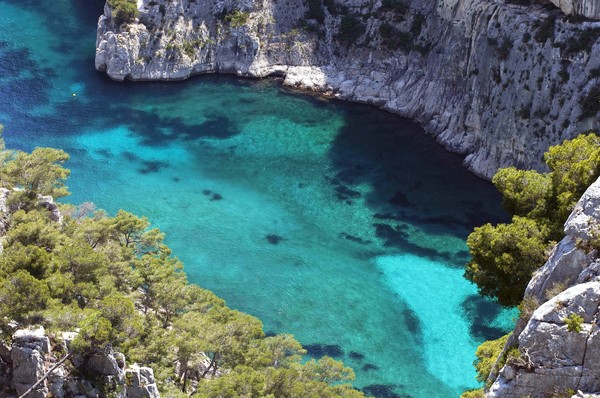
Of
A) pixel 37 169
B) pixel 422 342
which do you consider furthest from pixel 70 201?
pixel 422 342

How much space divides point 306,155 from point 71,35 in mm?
41579

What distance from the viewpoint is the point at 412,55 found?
8662 centimetres

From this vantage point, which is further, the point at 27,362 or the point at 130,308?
the point at 130,308

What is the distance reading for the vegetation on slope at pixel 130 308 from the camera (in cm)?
3359

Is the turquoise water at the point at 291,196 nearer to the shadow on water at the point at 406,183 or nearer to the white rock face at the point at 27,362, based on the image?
the shadow on water at the point at 406,183

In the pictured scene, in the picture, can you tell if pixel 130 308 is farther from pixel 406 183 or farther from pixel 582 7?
pixel 582 7

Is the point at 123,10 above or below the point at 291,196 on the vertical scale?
above

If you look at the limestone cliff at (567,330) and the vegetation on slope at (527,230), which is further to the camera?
the vegetation on slope at (527,230)

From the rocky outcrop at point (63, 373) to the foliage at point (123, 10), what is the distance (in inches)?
2423

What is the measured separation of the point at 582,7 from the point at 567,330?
48.6 m

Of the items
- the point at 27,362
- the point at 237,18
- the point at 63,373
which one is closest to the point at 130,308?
the point at 63,373

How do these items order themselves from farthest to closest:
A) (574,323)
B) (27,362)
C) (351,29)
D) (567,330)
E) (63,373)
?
(351,29) → (63,373) → (27,362) → (567,330) → (574,323)

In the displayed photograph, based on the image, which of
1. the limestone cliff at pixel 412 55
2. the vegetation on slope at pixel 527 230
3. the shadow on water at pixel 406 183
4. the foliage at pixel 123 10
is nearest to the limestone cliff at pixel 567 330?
the vegetation on slope at pixel 527 230

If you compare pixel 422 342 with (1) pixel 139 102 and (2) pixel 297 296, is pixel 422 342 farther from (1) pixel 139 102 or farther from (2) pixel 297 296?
(1) pixel 139 102
